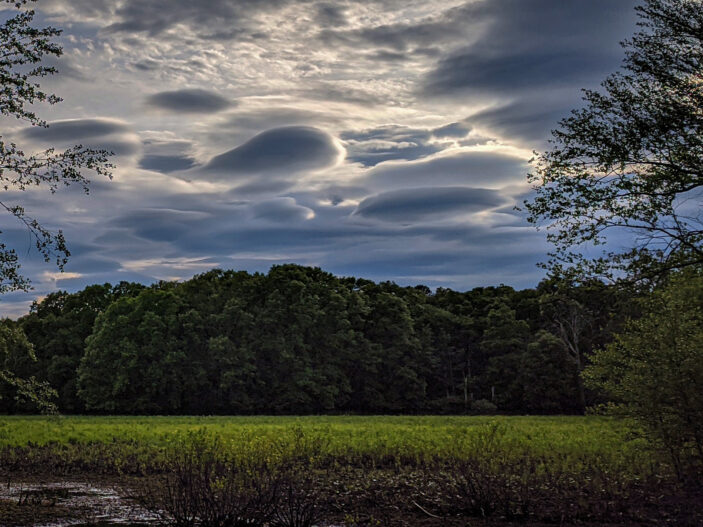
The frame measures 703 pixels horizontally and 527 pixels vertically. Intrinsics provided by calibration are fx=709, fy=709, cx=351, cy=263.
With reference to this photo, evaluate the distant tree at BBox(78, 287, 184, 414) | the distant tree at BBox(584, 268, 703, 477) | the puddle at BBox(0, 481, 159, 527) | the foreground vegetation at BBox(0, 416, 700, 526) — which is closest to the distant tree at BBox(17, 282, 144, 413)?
the distant tree at BBox(78, 287, 184, 414)

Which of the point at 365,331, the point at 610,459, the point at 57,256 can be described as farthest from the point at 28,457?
the point at 365,331

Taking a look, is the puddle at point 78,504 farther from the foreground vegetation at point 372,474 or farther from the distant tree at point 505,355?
the distant tree at point 505,355

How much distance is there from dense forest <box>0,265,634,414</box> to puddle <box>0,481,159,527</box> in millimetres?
44196

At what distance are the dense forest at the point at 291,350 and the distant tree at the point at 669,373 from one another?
4625 centimetres

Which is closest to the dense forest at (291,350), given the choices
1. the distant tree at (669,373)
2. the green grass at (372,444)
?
the green grass at (372,444)

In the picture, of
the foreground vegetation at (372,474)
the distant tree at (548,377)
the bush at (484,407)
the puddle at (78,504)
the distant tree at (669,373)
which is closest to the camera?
the foreground vegetation at (372,474)

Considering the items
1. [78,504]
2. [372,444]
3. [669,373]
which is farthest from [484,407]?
[78,504]

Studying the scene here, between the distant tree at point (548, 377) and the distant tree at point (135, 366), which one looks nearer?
the distant tree at point (135, 366)

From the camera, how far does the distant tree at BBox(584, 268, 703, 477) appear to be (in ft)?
52.2

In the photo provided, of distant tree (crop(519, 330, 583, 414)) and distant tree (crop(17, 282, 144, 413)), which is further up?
distant tree (crop(17, 282, 144, 413))

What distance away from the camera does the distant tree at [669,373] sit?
1590cm

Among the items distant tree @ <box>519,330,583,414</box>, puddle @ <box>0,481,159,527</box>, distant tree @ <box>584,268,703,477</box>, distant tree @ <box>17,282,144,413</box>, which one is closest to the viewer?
puddle @ <box>0,481,159,527</box>

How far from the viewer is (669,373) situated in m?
16.0

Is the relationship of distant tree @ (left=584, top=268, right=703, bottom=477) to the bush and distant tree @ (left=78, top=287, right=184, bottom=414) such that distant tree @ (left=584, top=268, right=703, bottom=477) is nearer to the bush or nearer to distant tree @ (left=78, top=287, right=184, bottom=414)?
the bush
